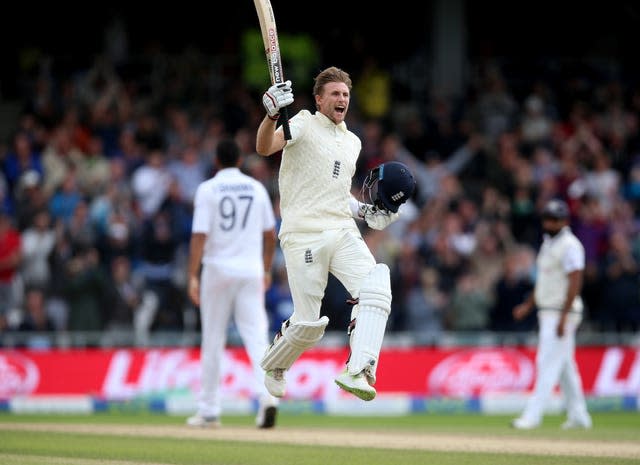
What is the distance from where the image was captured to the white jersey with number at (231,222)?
12.3 m

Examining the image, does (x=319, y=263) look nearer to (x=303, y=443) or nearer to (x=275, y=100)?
(x=275, y=100)

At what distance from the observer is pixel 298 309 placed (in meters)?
9.67

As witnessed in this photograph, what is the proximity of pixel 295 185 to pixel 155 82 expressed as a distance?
13609mm

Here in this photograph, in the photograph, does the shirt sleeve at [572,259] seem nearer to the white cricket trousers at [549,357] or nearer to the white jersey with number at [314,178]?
the white cricket trousers at [549,357]

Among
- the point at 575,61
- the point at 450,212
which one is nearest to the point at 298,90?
the point at 450,212

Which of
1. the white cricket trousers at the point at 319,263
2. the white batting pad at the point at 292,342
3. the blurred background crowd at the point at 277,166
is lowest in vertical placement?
the white batting pad at the point at 292,342

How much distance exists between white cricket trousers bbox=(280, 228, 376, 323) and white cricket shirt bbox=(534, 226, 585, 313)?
4.80 m

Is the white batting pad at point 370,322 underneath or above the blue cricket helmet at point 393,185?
underneath

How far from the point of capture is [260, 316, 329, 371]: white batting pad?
9.59 m

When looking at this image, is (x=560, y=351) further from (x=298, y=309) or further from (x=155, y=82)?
(x=155, y=82)

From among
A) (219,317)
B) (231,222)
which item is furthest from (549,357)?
(231,222)

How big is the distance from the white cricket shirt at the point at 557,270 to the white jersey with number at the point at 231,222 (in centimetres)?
328

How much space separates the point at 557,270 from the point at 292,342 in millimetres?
5092

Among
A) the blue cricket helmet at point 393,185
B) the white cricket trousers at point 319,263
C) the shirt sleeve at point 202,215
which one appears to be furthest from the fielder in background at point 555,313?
the white cricket trousers at point 319,263
